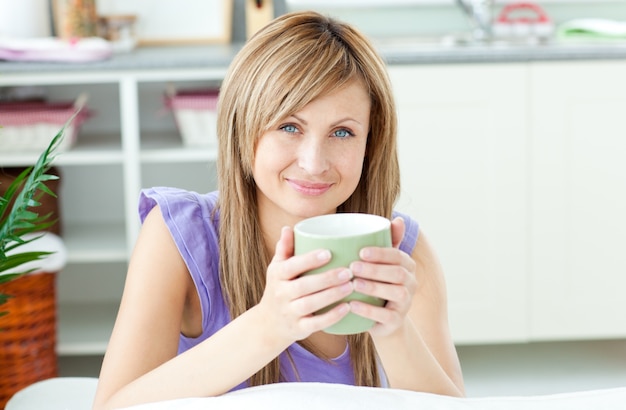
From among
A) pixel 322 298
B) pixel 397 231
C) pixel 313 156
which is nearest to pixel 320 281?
pixel 322 298

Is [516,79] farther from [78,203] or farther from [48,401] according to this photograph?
[48,401]

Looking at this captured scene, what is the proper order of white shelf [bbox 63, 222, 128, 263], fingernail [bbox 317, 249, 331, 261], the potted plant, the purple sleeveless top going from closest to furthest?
1. fingernail [bbox 317, 249, 331, 261]
2. the purple sleeveless top
3. the potted plant
4. white shelf [bbox 63, 222, 128, 263]

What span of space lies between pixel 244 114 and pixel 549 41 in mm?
2000

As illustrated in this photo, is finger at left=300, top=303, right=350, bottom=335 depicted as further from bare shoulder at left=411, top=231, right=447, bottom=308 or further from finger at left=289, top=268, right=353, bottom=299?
bare shoulder at left=411, top=231, right=447, bottom=308

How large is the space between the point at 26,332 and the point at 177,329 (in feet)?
4.21

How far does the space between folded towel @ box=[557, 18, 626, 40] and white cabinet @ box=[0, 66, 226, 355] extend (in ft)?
3.60

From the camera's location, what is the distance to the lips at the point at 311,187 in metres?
1.20

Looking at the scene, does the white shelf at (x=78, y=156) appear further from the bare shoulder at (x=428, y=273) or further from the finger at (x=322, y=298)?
the finger at (x=322, y=298)

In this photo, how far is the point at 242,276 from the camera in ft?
4.38

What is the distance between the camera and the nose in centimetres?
117

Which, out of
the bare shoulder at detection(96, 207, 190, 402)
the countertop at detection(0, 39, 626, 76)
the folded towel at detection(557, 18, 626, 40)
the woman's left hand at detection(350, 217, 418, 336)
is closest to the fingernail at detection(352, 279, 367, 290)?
the woman's left hand at detection(350, 217, 418, 336)

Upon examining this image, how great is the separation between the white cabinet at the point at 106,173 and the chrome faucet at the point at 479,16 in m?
0.83

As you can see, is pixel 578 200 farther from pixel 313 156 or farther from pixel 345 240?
pixel 345 240

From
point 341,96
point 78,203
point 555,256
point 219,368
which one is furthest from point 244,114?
point 78,203
